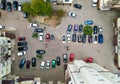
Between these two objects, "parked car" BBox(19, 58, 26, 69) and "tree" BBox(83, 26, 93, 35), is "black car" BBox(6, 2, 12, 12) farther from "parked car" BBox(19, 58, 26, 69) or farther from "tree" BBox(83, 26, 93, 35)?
"tree" BBox(83, 26, 93, 35)

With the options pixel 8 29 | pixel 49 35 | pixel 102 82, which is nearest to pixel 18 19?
pixel 8 29

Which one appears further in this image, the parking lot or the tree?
the parking lot

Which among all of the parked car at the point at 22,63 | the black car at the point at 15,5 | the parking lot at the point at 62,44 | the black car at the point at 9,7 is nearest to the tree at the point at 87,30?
the parking lot at the point at 62,44

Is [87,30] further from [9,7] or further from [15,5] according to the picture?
[9,7]

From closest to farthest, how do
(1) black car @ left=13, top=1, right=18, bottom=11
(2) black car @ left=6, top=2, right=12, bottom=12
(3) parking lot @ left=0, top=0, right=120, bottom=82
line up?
(1) black car @ left=13, top=1, right=18, bottom=11, (2) black car @ left=6, top=2, right=12, bottom=12, (3) parking lot @ left=0, top=0, right=120, bottom=82

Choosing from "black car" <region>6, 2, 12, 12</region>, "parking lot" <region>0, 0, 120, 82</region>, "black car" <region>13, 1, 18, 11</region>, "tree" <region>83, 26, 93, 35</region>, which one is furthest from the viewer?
"parking lot" <region>0, 0, 120, 82</region>

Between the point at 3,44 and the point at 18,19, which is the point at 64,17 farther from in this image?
the point at 3,44

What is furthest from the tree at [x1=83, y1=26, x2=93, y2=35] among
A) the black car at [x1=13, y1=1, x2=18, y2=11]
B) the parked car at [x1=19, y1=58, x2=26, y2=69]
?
the black car at [x1=13, y1=1, x2=18, y2=11]

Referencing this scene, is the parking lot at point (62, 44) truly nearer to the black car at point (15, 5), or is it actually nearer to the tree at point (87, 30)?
the black car at point (15, 5)
